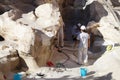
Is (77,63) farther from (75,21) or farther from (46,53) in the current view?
(75,21)

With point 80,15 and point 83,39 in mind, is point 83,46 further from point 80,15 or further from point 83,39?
point 80,15

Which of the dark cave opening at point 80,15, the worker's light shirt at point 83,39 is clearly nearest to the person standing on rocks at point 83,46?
the worker's light shirt at point 83,39

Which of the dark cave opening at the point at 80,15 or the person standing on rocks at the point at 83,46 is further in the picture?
the dark cave opening at the point at 80,15

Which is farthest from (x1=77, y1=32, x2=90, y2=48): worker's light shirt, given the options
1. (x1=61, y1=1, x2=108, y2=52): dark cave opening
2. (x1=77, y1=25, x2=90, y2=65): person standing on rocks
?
(x1=61, y1=1, x2=108, y2=52): dark cave opening

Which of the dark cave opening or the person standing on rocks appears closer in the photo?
the person standing on rocks

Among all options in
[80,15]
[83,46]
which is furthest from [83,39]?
[80,15]

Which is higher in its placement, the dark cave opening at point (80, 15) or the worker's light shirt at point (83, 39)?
the dark cave opening at point (80, 15)

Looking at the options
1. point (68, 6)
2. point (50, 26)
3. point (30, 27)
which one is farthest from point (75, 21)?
point (30, 27)

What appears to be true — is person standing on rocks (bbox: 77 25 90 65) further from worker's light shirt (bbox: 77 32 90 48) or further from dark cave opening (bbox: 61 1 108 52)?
dark cave opening (bbox: 61 1 108 52)

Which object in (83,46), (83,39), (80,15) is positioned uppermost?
(80,15)

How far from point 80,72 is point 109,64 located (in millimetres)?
1233

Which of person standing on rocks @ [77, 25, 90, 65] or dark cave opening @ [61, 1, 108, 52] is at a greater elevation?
dark cave opening @ [61, 1, 108, 52]

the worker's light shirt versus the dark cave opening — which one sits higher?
the dark cave opening

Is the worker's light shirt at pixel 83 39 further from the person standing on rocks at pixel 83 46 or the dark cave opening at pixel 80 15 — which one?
the dark cave opening at pixel 80 15
